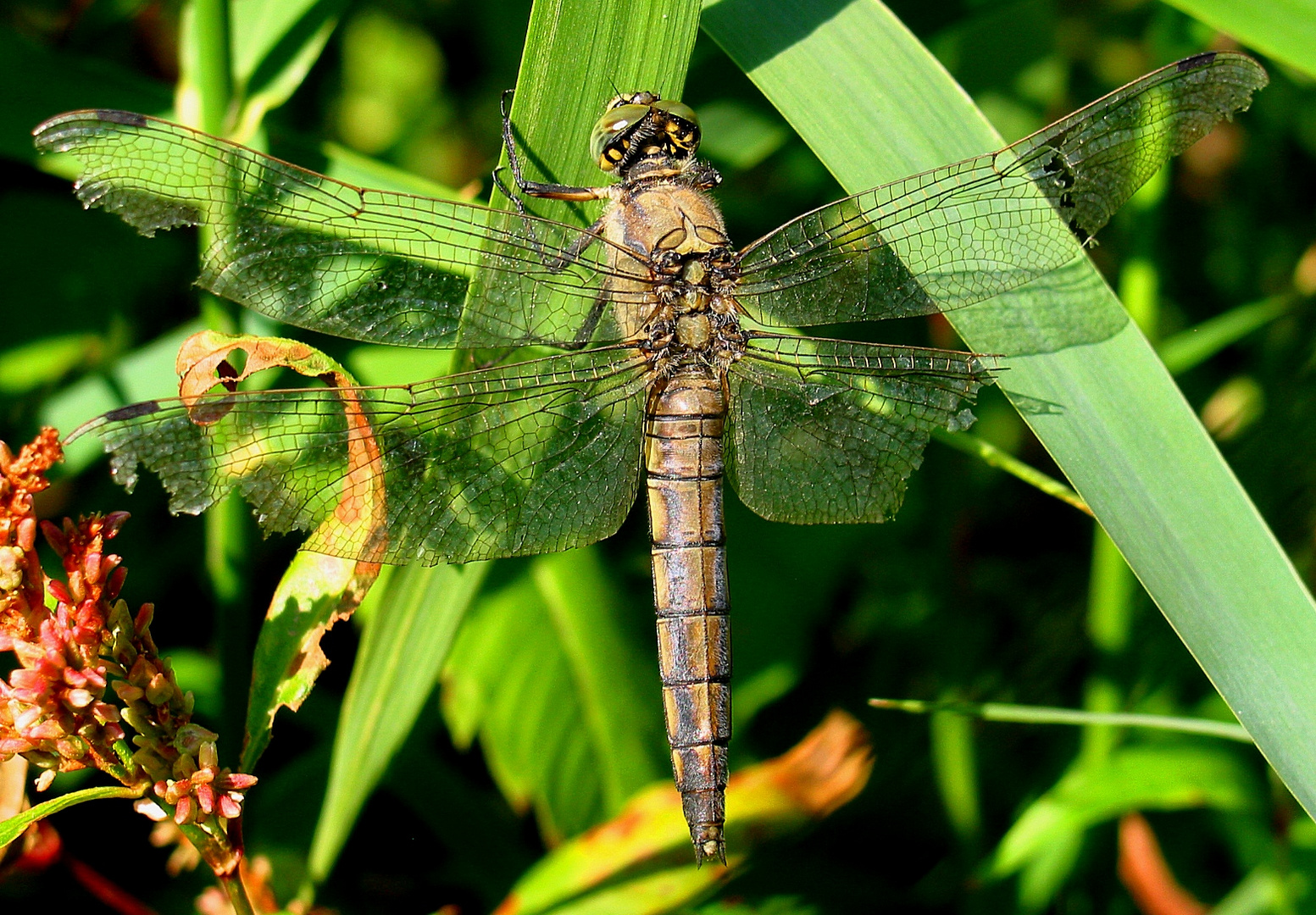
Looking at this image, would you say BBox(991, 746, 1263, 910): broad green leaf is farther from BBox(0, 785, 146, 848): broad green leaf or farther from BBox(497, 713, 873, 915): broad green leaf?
BBox(0, 785, 146, 848): broad green leaf

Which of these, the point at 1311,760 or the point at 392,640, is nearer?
the point at 1311,760

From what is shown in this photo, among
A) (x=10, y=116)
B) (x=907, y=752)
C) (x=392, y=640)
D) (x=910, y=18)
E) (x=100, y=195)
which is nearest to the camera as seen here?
(x=100, y=195)

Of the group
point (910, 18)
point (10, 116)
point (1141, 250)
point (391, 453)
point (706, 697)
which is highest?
point (910, 18)

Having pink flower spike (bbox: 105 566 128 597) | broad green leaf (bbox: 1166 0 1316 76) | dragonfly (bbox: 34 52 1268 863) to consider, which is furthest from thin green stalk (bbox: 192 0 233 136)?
broad green leaf (bbox: 1166 0 1316 76)

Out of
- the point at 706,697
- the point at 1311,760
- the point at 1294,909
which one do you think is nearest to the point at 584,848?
the point at 706,697

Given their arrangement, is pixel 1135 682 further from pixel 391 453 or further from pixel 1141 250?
pixel 391 453

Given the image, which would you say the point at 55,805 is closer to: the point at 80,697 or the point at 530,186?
the point at 80,697

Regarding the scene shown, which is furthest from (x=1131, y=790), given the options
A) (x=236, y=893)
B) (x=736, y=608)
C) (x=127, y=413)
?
(x=127, y=413)
